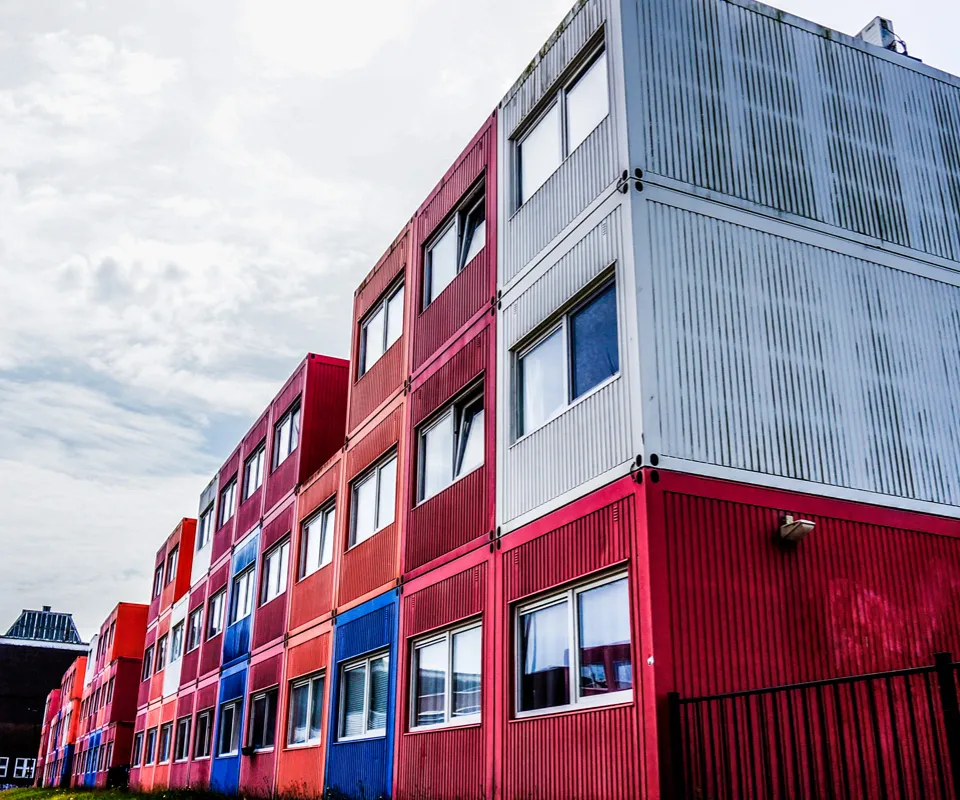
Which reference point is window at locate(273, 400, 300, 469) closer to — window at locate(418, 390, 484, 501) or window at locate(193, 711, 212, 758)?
window at locate(193, 711, 212, 758)

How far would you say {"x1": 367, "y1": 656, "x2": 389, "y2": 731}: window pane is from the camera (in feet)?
52.5

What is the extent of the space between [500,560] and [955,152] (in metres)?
8.31

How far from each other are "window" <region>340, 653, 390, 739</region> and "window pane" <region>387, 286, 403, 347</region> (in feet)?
18.8

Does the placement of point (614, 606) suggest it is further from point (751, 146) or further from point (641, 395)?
point (751, 146)

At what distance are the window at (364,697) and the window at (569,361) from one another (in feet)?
17.7

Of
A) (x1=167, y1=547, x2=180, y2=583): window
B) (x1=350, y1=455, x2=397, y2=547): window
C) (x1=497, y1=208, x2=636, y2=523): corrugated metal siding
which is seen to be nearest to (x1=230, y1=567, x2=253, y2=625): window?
(x1=350, y1=455, x2=397, y2=547): window

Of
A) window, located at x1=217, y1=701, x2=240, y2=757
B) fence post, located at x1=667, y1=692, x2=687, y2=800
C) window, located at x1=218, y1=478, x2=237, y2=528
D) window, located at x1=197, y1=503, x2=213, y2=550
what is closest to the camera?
fence post, located at x1=667, y1=692, x2=687, y2=800

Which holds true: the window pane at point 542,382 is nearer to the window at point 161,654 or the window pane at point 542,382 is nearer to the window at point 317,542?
the window at point 317,542

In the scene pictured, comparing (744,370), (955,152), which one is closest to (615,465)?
(744,370)

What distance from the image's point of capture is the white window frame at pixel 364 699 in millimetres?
16062

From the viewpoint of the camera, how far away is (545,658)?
458 inches

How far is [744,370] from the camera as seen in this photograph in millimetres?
11133

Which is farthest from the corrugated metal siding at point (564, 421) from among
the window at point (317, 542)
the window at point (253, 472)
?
the window at point (253, 472)

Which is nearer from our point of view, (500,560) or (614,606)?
(614,606)
